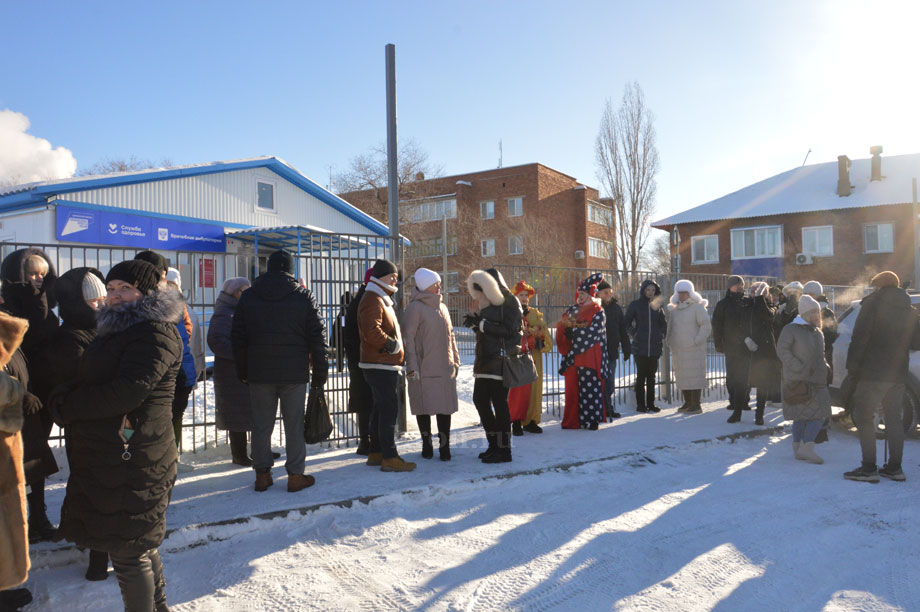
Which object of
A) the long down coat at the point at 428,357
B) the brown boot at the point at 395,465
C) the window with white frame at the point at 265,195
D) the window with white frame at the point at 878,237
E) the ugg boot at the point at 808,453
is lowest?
the ugg boot at the point at 808,453

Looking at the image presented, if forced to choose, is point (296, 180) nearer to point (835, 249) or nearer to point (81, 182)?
point (81, 182)

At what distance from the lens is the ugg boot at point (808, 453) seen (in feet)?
22.7

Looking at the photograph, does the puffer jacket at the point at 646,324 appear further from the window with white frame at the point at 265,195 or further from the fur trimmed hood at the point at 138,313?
the window with white frame at the point at 265,195

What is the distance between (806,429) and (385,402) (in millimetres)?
4609

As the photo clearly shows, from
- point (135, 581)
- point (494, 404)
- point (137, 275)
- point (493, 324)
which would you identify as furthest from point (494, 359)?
point (135, 581)

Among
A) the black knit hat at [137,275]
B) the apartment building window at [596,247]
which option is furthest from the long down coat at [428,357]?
the apartment building window at [596,247]

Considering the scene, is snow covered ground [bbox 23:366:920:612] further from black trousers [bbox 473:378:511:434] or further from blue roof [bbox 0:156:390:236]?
blue roof [bbox 0:156:390:236]

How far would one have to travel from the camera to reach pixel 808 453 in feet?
22.7

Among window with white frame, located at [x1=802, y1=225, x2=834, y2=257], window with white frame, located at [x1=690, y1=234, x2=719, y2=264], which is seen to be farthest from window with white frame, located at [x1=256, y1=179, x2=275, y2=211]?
window with white frame, located at [x1=802, y1=225, x2=834, y2=257]

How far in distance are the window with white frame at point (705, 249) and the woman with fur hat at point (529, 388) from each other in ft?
108

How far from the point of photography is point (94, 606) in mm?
3547

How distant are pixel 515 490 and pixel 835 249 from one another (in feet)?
115

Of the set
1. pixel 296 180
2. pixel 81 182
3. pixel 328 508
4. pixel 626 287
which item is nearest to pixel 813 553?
pixel 328 508

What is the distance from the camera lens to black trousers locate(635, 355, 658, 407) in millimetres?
9789
